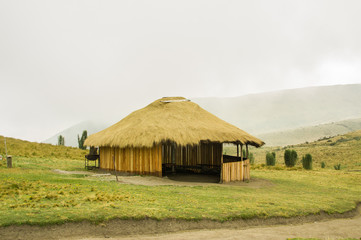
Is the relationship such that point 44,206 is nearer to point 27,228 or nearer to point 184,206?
point 27,228

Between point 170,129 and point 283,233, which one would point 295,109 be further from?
point 283,233

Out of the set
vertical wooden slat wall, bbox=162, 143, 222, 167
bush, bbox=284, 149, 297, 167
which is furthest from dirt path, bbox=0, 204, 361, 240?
bush, bbox=284, 149, 297, 167

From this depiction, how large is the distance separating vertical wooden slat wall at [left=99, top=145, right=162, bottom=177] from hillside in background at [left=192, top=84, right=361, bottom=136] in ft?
448

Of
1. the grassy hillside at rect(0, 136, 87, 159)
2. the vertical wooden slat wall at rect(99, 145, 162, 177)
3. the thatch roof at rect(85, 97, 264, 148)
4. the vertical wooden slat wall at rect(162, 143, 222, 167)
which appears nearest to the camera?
the thatch roof at rect(85, 97, 264, 148)

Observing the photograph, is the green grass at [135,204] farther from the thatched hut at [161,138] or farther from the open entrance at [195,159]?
the open entrance at [195,159]

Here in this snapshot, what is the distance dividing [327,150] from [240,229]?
39571 mm

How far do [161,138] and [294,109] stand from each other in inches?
6479

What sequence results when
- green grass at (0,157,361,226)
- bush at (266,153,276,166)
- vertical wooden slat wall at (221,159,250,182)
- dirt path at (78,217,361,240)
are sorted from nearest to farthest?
dirt path at (78,217,361,240) < green grass at (0,157,361,226) < vertical wooden slat wall at (221,159,250,182) < bush at (266,153,276,166)

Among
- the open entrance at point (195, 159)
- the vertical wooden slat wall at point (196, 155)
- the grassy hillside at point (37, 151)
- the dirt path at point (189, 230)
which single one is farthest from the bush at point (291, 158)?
the grassy hillside at point (37, 151)

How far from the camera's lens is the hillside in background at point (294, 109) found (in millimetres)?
153500

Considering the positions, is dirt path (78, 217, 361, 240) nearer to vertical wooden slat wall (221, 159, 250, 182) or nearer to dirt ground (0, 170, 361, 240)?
dirt ground (0, 170, 361, 240)

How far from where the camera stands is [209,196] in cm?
1164

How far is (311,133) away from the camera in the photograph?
9212 cm

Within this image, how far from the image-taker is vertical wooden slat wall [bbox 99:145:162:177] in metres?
16.3
